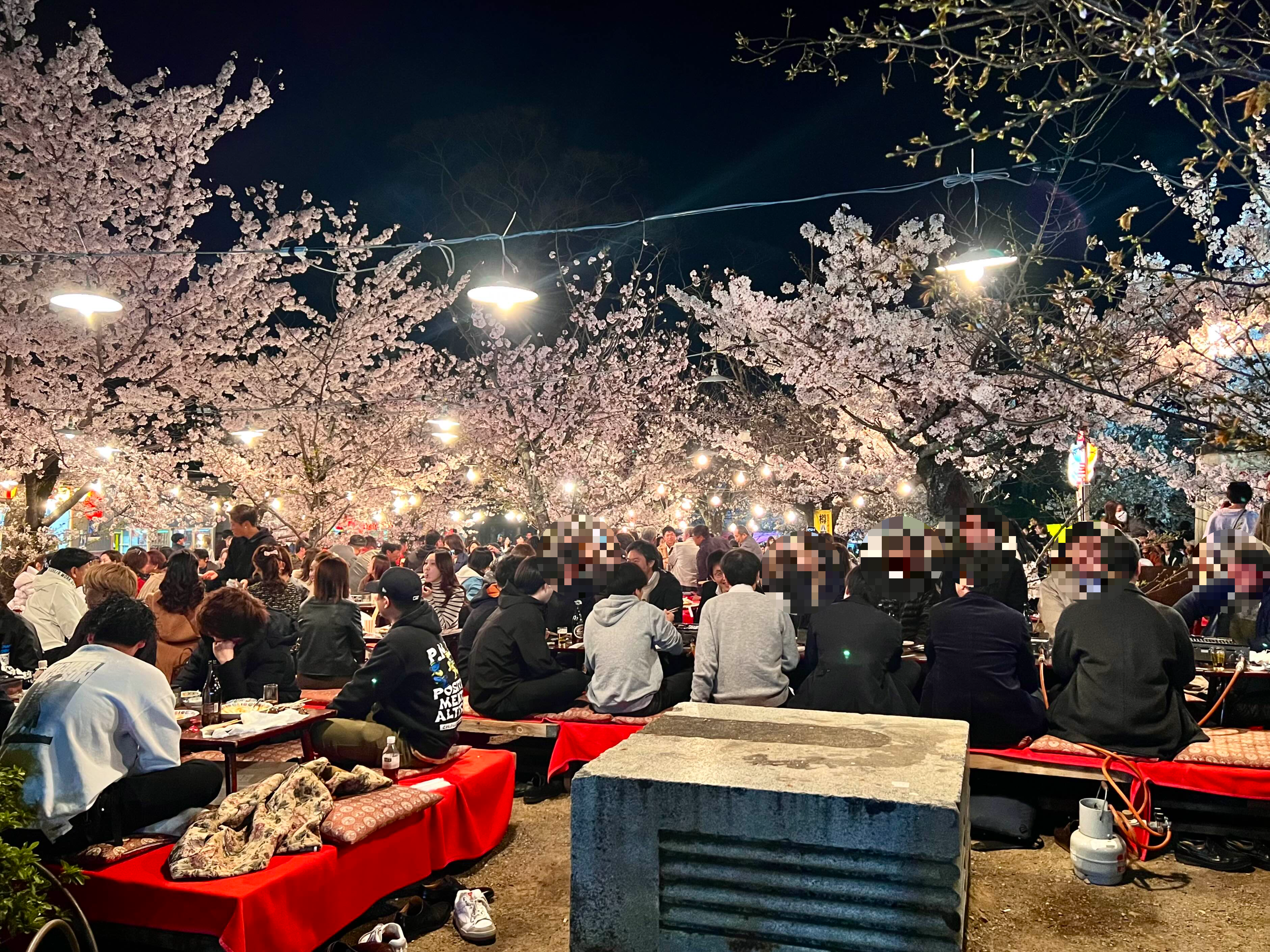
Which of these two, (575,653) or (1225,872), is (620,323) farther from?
(1225,872)

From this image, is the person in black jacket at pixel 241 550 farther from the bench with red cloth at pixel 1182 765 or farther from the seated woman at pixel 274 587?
the bench with red cloth at pixel 1182 765

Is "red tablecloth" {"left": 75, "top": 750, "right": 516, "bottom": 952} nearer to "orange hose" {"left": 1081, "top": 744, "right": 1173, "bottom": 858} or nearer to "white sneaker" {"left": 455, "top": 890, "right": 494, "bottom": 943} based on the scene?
"white sneaker" {"left": 455, "top": 890, "right": 494, "bottom": 943}

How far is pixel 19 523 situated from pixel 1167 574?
49.4 ft

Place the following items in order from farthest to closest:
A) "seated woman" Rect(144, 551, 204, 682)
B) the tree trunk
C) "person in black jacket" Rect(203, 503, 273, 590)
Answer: the tree trunk → "person in black jacket" Rect(203, 503, 273, 590) → "seated woman" Rect(144, 551, 204, 682)

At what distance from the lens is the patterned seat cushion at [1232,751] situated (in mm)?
5586

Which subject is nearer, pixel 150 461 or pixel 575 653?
pixel 575 653

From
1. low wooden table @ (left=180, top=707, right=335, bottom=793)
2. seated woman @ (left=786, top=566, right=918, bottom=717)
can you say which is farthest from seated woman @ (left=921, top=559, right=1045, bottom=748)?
low wooden table @ (left=180, top=707, right=335, bottom=793)

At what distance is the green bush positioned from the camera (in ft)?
11.3

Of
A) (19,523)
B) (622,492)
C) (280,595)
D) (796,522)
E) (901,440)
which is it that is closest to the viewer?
(280,595)

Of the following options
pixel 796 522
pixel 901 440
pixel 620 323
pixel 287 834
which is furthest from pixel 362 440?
pixel 796 522

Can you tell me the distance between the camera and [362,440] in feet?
68.4

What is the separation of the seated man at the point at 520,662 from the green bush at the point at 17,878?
3.54 metres

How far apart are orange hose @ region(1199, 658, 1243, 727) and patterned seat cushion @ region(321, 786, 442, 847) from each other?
5306 mm

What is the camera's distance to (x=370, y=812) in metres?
4.71
